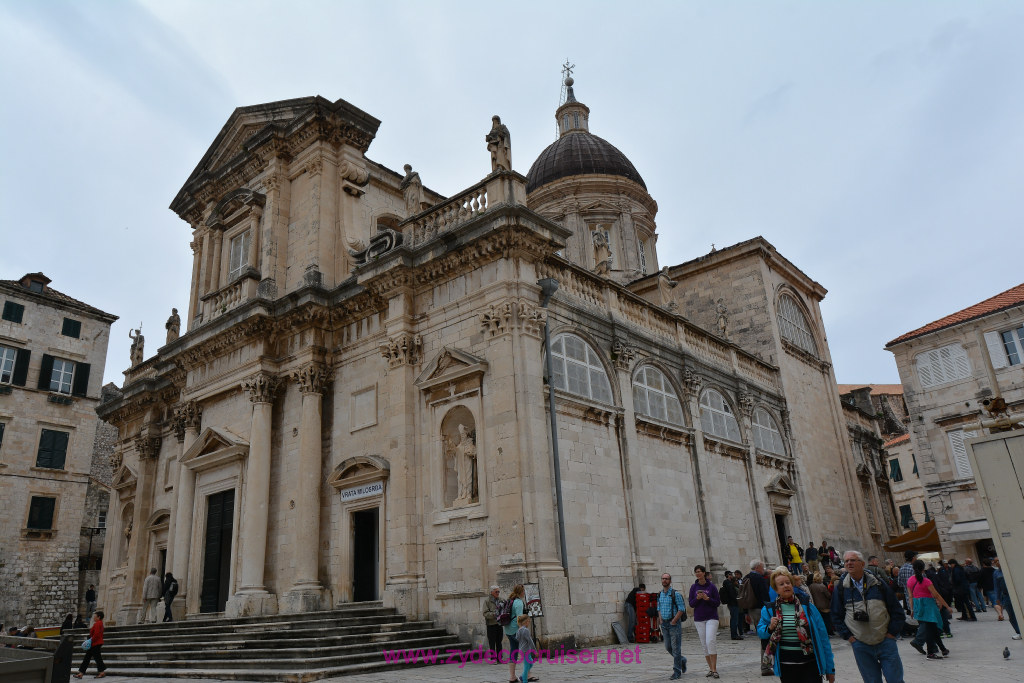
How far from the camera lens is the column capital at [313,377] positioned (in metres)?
18.1

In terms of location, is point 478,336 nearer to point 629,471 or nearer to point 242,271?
point 629,471

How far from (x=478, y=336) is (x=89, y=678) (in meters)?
9.44

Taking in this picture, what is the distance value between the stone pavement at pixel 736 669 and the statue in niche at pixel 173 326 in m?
14.8

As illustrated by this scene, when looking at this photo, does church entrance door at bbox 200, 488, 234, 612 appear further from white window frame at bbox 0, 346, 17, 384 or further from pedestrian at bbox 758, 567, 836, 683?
white window frame at bbox 0, 346, 17, 384

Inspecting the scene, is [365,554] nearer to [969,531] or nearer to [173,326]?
[173,326]

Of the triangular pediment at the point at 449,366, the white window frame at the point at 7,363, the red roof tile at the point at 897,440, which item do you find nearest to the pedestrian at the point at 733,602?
the triangular pediment at the point at 449,366

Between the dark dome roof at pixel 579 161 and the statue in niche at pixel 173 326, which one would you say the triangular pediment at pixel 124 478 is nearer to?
the statue in niche at pixel 173 326

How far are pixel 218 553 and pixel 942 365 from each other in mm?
25742

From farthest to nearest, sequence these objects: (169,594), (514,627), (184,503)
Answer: (184,503) → (169,594) → (514,627)

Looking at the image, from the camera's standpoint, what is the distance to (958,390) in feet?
87.5

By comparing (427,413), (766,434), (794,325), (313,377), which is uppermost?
(794,325)

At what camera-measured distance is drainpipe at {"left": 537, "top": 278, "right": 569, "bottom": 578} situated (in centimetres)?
1381

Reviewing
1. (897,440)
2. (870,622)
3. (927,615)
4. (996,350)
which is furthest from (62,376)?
(897,440)

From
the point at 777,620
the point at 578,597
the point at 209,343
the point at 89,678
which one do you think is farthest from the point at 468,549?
the point at 209,343
